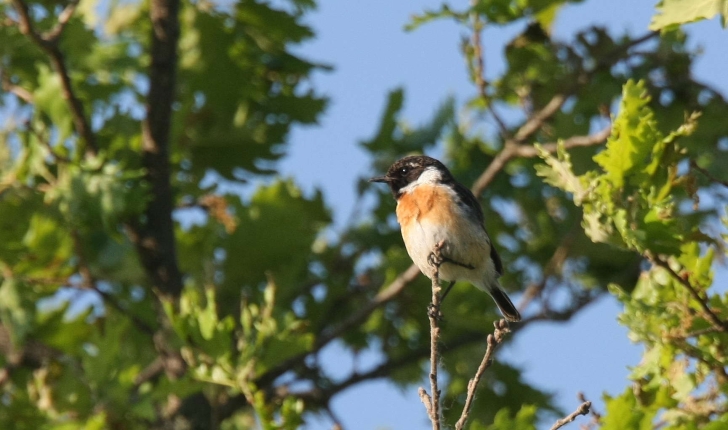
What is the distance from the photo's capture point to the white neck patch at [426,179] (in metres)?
5.86

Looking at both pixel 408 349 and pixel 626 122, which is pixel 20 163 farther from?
pixel 626 122

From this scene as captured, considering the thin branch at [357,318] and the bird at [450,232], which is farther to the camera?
the thin branch at [357,318]

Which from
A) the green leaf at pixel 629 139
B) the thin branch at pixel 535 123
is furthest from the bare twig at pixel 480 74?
the green leaf at pixel 629 139

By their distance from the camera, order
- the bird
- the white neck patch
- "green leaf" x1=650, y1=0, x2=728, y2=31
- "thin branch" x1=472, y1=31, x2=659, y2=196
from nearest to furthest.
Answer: "green leaf" x1=650, y1=0, x2=728, y2=31 → the bird → "thin branch" x1=472, y1=31, x2=659, y2=196 → the white neck patch

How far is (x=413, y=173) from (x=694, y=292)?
250 centimetres

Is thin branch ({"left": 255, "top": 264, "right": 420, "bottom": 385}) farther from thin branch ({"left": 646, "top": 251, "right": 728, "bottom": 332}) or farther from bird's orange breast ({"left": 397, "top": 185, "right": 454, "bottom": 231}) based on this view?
thin branch ({"left": 646, "top": 251, "right": 728, "bottom": 332})

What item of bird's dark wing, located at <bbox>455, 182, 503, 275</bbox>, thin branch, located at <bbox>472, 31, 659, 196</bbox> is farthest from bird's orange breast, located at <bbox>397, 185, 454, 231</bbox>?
thin branch, located at <bbox>472, 31, 659, 196</bbox>

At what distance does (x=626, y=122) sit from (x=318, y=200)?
12.5ft

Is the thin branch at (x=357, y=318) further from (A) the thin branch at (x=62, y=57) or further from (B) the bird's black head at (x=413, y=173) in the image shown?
(A) the thin branch at (x=62, y=57)

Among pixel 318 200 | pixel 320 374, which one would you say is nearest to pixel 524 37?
pixel 318 200

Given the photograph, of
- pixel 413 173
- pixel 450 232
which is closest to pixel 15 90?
pixel 413 173

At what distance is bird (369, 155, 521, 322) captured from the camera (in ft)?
17.9

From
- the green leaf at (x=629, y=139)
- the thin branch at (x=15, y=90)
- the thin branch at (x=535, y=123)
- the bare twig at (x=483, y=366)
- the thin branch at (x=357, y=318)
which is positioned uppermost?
the green leaf at (x=629, y=139)

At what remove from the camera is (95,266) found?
6504mm
